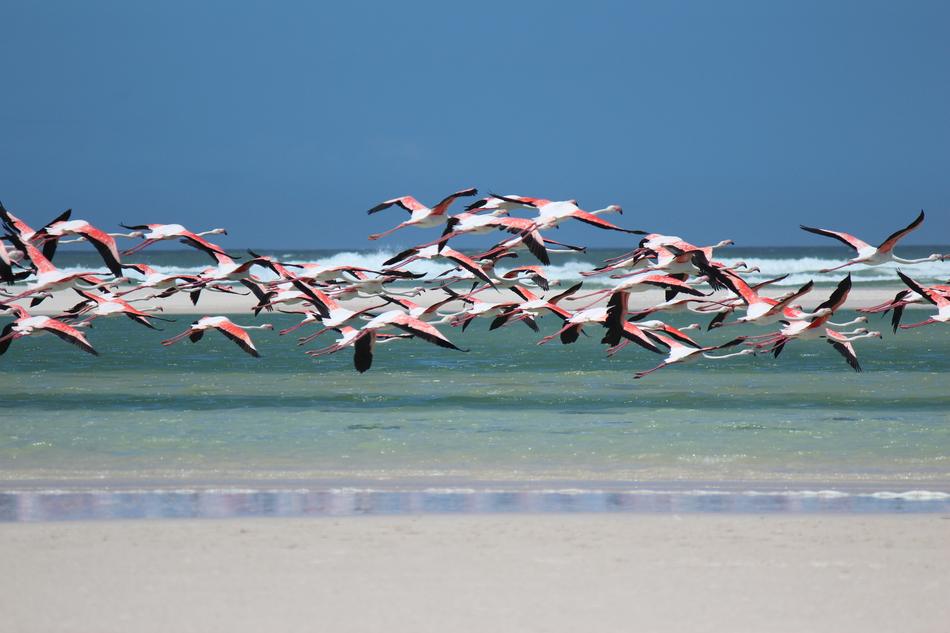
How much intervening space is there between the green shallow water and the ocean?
5cm

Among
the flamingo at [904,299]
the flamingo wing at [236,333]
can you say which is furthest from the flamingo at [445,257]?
the flamingo at [904,299]

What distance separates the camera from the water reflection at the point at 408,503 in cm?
1142

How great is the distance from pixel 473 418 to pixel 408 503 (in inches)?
244

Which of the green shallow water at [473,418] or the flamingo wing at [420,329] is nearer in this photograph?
the green shallow water at [473,418]

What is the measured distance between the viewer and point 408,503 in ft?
39.0

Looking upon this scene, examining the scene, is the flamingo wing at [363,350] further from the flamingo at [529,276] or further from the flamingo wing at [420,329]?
the flamingo at [529,276]

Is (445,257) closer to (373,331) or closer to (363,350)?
(373,331)

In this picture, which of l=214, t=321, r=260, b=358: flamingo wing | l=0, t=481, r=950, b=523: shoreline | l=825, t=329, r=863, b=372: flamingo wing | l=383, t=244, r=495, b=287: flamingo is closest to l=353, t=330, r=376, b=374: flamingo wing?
l=383, t=244, r=495, b=287: flamingo

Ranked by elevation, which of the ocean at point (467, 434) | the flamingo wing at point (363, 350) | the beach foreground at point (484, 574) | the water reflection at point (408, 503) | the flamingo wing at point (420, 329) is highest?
the flamingo wing at point (420, 329)

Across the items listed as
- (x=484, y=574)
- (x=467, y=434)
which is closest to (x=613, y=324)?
(x=467, y=434)

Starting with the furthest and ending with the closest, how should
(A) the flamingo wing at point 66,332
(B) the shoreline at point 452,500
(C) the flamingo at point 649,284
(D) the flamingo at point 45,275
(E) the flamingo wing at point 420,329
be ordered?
(A) the flamingo wing at point 66,332
(D) the flamingo at point 45,275
(C) the flamingo at point 649,284
(E) the flamingo wing at point 420,329
(B) the shoreline at point 452,500

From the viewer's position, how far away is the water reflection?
450 inches

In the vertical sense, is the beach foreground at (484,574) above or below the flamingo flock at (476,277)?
below

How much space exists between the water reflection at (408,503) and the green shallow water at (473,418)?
811 millimetres
